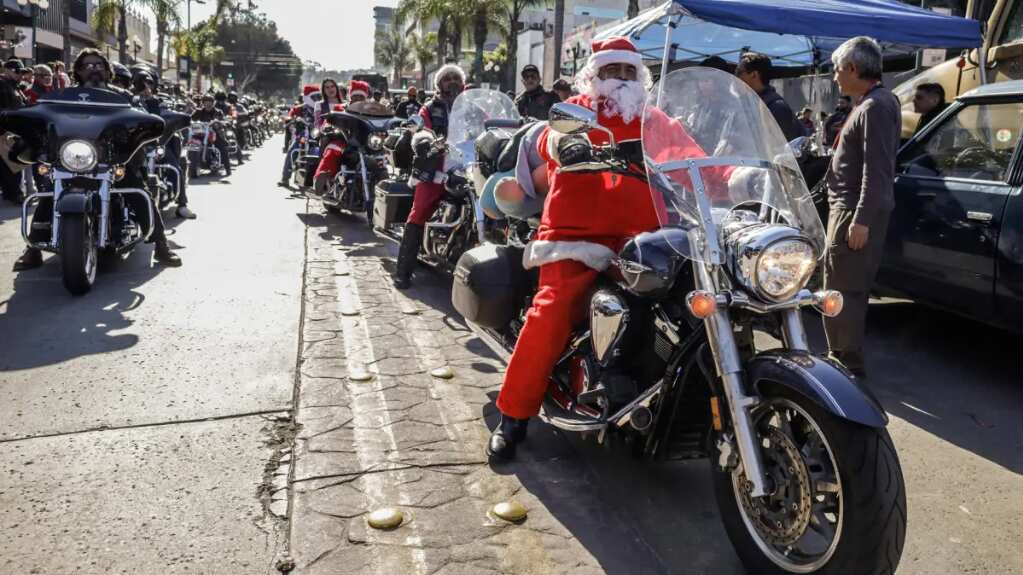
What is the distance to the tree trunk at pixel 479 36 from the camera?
123ft

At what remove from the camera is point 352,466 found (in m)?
3.44

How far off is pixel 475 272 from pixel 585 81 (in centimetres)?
102

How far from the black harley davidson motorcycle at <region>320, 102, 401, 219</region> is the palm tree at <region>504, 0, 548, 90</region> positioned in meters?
24.8

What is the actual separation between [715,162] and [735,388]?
78 cm

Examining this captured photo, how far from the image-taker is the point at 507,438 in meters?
3.54

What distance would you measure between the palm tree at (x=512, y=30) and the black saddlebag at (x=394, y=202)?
27204 millimetres

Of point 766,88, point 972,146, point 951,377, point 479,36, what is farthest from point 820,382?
point 479,36

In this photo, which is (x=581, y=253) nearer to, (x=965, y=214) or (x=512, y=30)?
(x=965, y=214)

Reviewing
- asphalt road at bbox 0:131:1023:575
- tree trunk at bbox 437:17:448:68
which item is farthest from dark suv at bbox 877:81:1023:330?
tree trunk at bbox 437:17:448:68

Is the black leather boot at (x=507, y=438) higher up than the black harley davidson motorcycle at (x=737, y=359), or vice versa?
the black harley davidson motorcycle at (x=737, y=359)

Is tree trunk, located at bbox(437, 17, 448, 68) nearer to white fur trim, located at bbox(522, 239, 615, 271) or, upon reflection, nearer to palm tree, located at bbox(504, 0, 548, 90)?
palm tree, located at bbox(504, 0, 548, 90)

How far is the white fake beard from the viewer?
346 cm

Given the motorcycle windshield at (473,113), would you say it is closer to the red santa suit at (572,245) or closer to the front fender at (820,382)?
the red santa suit at (572,245)

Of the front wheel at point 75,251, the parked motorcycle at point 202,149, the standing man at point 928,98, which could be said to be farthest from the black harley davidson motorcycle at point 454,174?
the parked motorcycle at point 202,149
